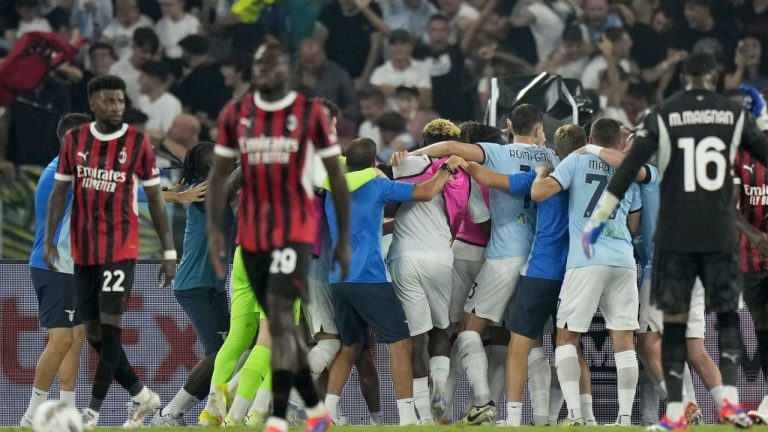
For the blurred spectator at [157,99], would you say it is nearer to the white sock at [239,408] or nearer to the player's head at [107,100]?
the white sock at [239,408]

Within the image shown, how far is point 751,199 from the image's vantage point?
30.4ft

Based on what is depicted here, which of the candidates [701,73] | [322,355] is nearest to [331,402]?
[322,355]

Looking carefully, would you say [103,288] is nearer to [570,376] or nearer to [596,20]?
[570,376]

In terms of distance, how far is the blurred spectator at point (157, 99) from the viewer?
15867mm

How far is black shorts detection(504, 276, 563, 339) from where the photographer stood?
31.1 feet

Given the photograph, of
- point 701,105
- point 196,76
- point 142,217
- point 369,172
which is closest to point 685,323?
point 701,105

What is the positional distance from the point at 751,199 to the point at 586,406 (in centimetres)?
192

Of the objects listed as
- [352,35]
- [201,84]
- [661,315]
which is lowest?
[661,315]

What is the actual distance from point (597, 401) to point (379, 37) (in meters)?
7.54

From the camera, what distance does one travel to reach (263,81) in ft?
22.6

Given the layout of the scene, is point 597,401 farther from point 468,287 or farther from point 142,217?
point 142,217

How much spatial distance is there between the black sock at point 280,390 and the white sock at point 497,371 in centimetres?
365

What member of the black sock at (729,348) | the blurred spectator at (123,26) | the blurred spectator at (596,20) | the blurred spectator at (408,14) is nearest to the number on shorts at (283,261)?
the black sock at (729,348)

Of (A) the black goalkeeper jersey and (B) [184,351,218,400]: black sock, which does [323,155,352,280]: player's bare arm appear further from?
(B) [184,351,218,400]: black sock
